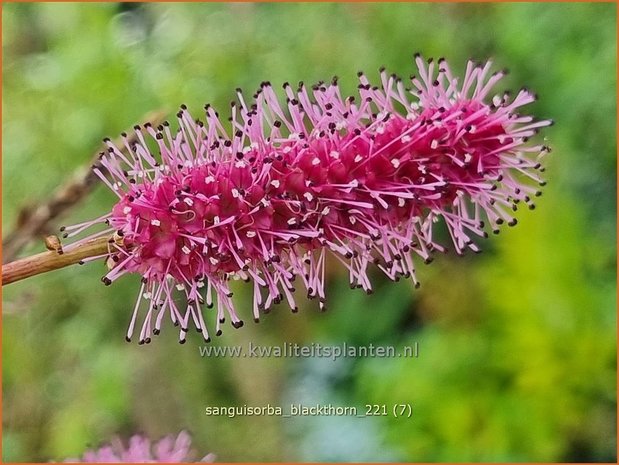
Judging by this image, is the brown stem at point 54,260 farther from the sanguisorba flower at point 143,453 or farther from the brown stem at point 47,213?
the sanguisorba flower at point 143,453

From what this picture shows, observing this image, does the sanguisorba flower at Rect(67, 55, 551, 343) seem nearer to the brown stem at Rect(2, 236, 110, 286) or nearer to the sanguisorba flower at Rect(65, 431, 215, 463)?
the brown stem at Rect(2, 236, 110, 286)

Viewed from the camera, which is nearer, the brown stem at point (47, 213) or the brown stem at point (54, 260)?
the brown stem at point (54, 260)

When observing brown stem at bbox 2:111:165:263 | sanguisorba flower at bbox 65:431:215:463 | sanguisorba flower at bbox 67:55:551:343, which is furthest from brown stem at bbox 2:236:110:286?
sanguisorba flower at bbox 65:431:215:463

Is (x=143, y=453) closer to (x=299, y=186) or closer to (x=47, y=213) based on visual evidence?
(x=47, y=213)

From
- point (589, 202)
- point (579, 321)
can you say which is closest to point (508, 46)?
point (589, 202)

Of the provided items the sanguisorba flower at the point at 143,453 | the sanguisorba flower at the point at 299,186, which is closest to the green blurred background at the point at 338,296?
the sanguisorba flower at the point at 143,453

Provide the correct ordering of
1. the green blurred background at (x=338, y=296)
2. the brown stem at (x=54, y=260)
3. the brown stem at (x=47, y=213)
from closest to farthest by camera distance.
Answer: the brown stem at (x=54, y=260)
the brown stem at (x=47, y=213)
the green blurred background at (x=338, y=296)
